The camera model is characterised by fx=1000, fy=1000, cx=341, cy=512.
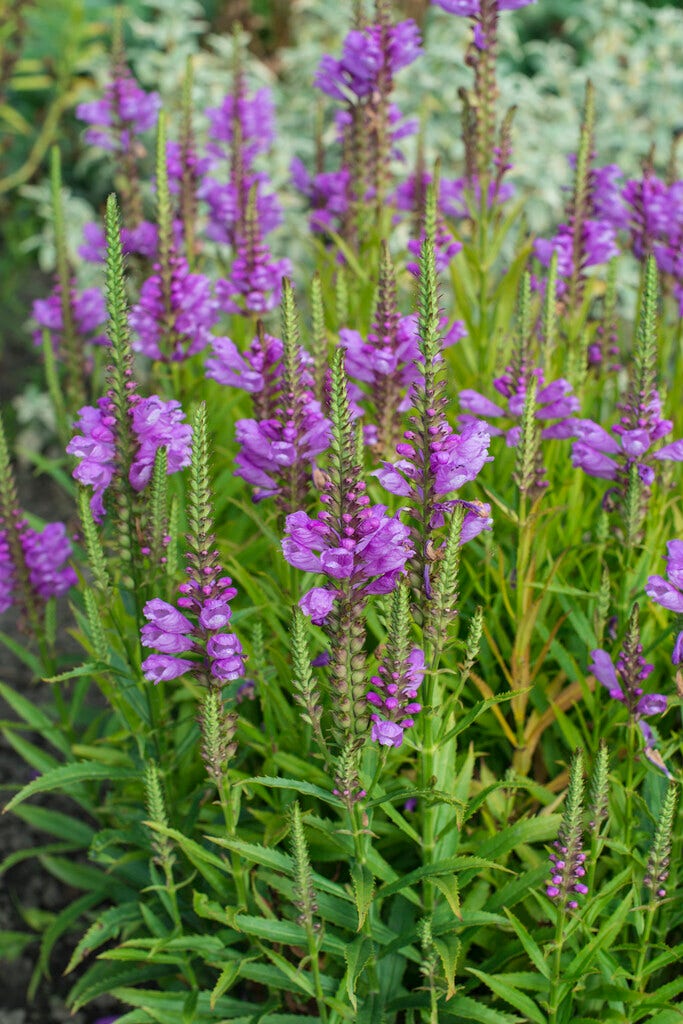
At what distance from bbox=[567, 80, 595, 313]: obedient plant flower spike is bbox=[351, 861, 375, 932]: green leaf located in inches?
87.7

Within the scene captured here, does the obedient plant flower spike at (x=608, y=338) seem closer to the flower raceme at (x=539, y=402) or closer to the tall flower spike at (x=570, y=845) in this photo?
the flower raceme at (x=539, y=402)

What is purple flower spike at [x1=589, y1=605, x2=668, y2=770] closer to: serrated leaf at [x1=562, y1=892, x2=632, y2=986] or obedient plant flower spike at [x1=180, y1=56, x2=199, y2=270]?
serrated leaf at [x1=562, y1=892, x2=632, y2=986]

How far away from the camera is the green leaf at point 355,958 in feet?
7.55

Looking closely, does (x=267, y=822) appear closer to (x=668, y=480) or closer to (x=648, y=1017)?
(x=648, y=1017)

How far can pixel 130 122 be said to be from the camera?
4.34 metres

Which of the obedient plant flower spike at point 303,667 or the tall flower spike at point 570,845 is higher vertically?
the obedient plant flower spike at point 303,667

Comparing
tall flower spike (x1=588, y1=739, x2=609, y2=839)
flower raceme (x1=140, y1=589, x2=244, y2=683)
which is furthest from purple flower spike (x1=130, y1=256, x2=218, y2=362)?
tall flower spike (x1=588, y1=739, x2=609, y2=839)

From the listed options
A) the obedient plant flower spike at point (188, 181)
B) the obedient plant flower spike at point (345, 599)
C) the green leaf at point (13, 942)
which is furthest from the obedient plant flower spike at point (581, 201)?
the green leaf at point (13, 942)

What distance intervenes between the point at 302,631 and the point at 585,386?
219 cm

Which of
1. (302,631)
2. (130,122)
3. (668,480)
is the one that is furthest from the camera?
(130,122)

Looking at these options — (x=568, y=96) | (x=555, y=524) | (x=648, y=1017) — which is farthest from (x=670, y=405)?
(x=568, y=96)

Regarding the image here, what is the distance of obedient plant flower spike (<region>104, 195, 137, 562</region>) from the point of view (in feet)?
7.10

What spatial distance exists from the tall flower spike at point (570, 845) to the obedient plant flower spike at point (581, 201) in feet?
6.88

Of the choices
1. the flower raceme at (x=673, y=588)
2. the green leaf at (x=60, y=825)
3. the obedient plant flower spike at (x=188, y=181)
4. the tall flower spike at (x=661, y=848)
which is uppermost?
the obedient plant flower spike at (x=188, y=181)
